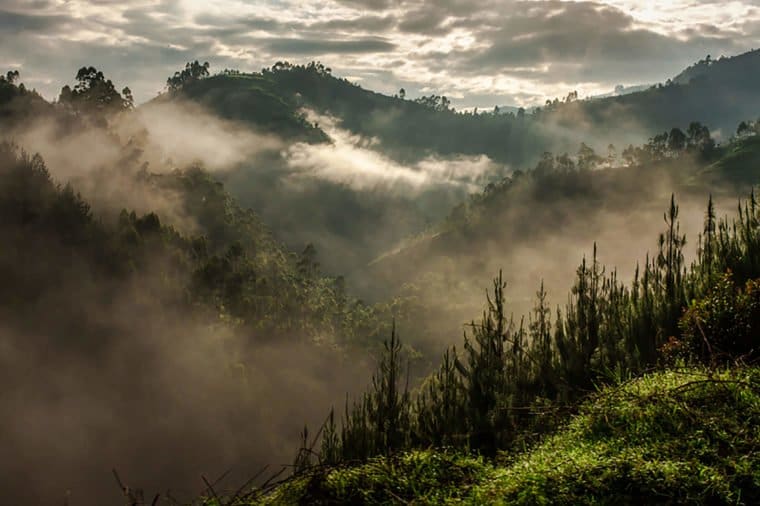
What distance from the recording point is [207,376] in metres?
153

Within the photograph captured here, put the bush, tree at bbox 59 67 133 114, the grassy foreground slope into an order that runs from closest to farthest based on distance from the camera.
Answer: the grassy foreground slope → the bush → tree at bbox 59 67 133 114

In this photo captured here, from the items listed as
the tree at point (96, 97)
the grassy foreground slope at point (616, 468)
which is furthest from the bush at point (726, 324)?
the tree at point (96, 97)

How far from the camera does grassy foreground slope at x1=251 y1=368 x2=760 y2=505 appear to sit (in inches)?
184

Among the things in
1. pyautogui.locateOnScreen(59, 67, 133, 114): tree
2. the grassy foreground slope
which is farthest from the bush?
pyautogui.locateOnScreen(59, 67, 133, 114): tree

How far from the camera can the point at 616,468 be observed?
4.91 meters

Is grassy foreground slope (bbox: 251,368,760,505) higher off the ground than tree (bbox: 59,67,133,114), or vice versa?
tree (bbox: 59,67,133,114)

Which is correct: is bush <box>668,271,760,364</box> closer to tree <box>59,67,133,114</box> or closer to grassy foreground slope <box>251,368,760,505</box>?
grassy foreground slope <box>251,368,760,505</box>

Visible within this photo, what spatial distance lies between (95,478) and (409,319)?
311 feet

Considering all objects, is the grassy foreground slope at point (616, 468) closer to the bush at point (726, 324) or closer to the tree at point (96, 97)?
the bush at point (726, 324)

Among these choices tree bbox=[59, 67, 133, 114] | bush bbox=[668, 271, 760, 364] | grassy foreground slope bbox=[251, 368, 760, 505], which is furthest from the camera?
tree bbox=[59, 67, 133, 114]

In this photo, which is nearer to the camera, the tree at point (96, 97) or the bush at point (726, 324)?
the bush at point (726, 324)

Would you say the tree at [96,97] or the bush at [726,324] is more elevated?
the tree at [96,97]

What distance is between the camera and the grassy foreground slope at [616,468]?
4.68 metres

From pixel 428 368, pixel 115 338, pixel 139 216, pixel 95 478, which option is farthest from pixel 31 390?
pixel 428 368
